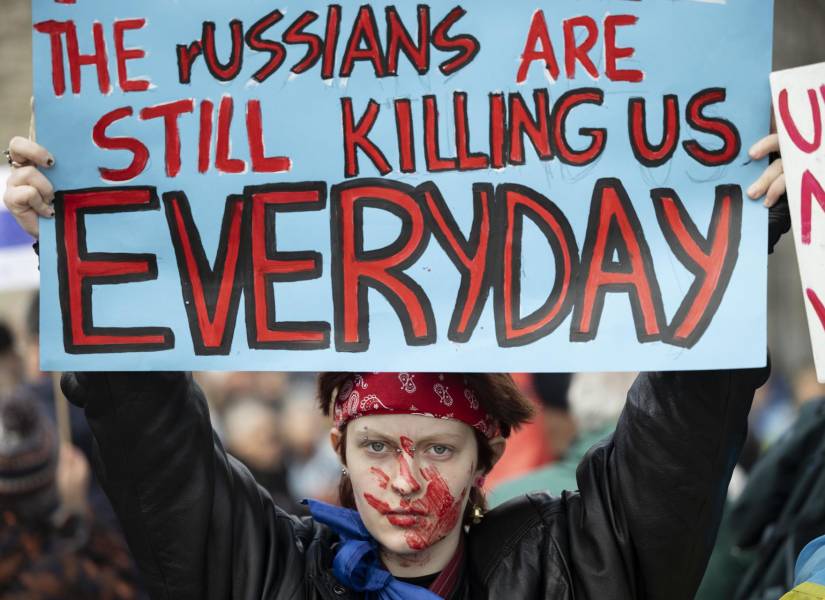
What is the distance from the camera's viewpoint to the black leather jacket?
7.74ft

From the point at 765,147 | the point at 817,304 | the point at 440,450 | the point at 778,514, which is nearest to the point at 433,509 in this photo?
the point at 440,450

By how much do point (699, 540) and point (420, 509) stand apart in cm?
51

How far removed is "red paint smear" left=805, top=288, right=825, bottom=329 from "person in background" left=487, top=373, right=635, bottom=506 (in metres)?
2.52

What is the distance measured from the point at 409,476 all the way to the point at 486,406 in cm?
24

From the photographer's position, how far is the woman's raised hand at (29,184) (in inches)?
95.7

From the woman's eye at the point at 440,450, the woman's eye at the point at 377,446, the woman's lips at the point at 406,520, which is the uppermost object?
the woman's eye at the point at 377,446

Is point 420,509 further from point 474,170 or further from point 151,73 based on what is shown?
point 151,73

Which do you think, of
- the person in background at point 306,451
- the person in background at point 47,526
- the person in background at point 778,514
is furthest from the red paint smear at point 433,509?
the person in background at point 47,526

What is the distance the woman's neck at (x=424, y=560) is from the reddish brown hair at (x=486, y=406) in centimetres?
12

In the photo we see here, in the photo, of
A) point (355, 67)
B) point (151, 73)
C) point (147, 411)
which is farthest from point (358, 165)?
point (147, 411)

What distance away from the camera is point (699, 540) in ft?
7.89

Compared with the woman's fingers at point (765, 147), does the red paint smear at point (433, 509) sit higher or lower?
lower

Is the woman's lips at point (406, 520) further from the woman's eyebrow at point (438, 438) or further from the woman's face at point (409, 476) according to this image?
the woman's eyebrow at point (438, 438)

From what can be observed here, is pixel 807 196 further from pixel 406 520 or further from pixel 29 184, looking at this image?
pixel 29 184
